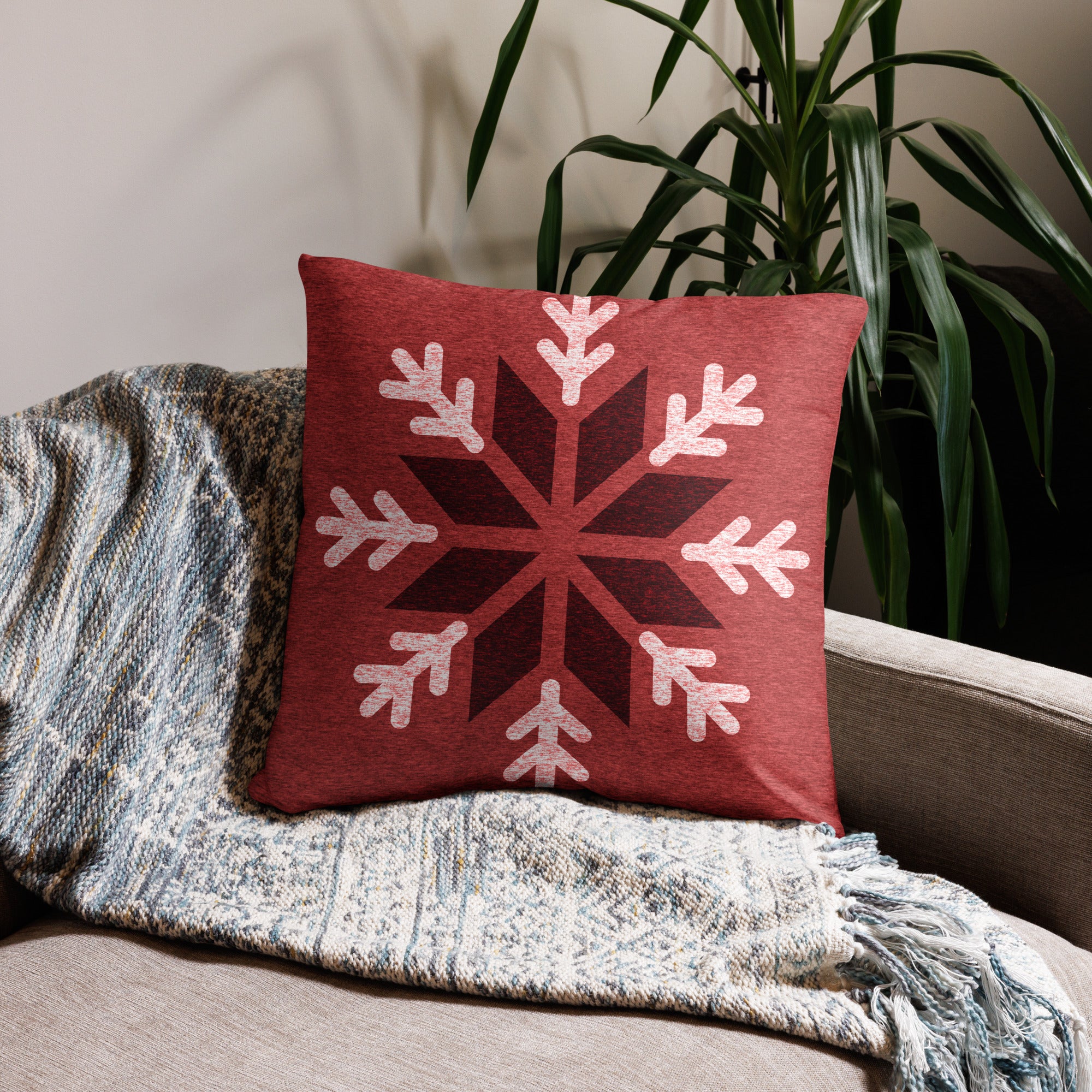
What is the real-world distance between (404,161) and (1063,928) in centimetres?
124

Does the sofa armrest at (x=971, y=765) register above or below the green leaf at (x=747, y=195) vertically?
below

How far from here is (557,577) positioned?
75 centimetres

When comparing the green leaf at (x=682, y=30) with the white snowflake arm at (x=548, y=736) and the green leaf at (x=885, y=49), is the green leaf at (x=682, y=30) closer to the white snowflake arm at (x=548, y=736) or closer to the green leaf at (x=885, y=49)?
the green leaf at (x=885, y=49)

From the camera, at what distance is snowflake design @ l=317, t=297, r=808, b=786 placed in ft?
2.45

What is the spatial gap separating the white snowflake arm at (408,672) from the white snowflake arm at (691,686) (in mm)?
166

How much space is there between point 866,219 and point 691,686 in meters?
0.54

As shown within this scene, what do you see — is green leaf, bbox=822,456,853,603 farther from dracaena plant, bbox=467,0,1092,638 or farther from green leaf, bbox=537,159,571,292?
green leaf, bbox=537,159,571,292

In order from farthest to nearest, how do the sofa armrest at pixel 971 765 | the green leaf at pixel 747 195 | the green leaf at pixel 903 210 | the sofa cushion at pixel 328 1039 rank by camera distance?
the green leaf at pixel 747 195 < the green leaf at pixel 903 210 < the sofa armrest at pixel 971 765 < the sofa cushion at pixel 328 1039

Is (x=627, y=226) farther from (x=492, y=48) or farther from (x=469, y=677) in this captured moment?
(x=469, y=677)

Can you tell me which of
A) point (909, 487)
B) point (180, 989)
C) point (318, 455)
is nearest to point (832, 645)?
point (318, 455)

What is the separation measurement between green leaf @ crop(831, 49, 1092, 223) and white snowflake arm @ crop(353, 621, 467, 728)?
2.74ft

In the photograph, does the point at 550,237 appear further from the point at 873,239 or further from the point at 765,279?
the point at 873,239

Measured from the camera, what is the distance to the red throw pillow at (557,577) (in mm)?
750

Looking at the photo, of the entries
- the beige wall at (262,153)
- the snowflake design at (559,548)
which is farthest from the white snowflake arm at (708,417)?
the beige wall at (262,153)
